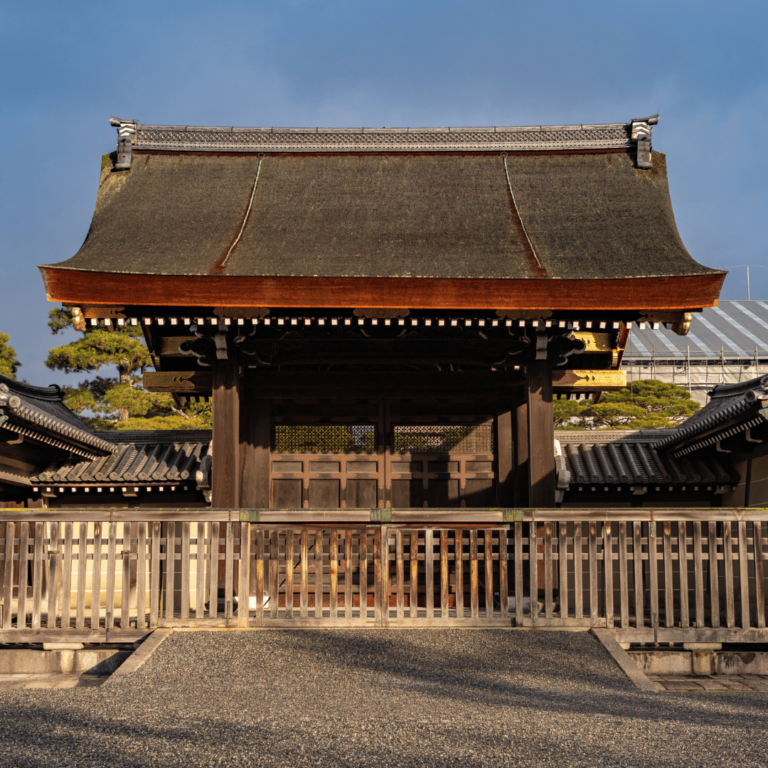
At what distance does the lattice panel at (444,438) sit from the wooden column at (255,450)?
5.90 feet

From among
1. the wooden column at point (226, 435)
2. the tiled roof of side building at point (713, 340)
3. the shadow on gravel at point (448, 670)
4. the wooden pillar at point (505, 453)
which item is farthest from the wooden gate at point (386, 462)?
the tiled roof of side building at point (713, 340)

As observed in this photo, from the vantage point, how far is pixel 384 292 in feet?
27.7

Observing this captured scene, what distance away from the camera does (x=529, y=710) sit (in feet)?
15.2

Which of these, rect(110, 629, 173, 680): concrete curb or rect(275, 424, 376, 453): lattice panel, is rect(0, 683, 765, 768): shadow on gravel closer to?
rect(110, 629, 173, 680): concrete curb

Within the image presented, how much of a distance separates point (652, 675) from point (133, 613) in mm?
6273

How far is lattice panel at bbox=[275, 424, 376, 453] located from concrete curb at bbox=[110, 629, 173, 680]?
383 cm

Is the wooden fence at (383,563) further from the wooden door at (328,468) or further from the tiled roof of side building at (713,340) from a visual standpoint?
the tiled roof of side building at (713,340)

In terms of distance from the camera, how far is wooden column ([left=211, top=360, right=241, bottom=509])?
8.82 metres

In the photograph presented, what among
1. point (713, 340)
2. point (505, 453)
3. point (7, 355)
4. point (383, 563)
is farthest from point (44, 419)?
point (713, 340)

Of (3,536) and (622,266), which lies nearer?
(3,536)

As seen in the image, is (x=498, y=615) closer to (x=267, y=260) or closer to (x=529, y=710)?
(x=529, y=710)

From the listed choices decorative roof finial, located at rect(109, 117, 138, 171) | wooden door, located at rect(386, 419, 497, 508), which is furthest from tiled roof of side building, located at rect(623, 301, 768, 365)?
decorative roof finial, located at rect(109, 117, 138, 171)

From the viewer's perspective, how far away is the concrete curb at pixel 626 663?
5.55 m

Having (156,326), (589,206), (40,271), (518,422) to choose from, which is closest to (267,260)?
(156,326)
